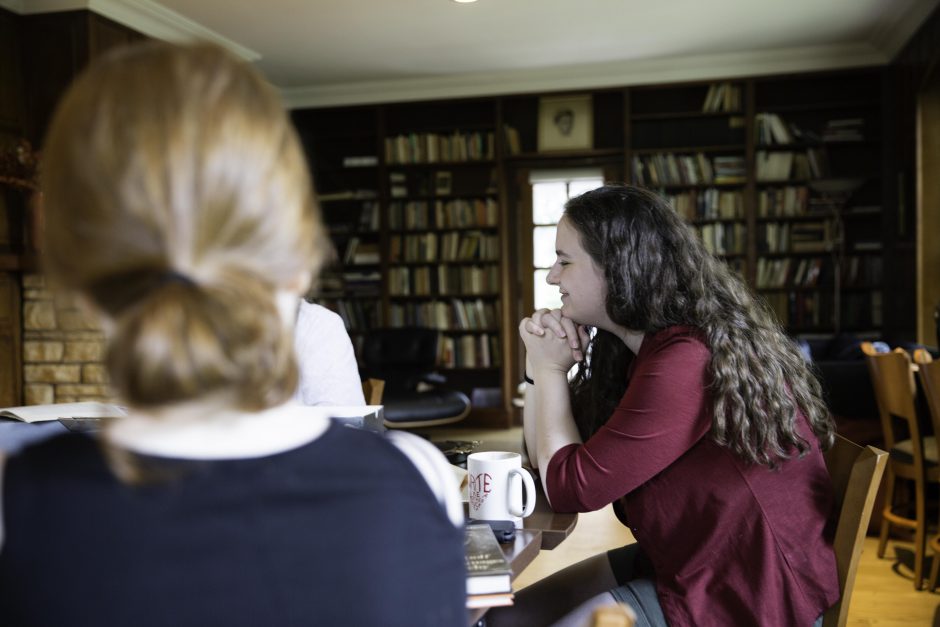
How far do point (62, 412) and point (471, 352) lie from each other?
17.6 ft

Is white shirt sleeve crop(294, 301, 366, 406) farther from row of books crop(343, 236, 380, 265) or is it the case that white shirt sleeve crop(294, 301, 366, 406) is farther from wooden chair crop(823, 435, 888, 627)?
row of books crop(343, 236, 380, 265)

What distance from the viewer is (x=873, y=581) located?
3.09 m

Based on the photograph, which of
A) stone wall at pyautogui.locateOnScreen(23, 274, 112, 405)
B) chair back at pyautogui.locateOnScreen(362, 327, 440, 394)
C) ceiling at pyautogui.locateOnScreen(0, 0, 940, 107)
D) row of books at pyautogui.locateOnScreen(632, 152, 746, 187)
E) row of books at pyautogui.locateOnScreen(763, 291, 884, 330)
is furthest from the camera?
row of books at pyautogui.locateOnScreen(632, 152, 746, 187)

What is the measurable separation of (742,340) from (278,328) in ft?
3.04

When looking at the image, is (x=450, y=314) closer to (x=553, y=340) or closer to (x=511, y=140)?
(x=511, y=140)

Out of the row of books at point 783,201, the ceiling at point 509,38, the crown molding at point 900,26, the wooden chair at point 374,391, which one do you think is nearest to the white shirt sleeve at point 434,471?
the wooden chair at point 374,391

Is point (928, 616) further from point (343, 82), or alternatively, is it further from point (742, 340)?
point (343, 82)

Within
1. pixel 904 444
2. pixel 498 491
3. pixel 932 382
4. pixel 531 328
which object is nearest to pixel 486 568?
pixel 498 491

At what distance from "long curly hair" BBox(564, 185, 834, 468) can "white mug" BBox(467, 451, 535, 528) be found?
12.7 inches

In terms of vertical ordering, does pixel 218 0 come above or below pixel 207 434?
above

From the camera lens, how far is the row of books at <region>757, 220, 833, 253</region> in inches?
244

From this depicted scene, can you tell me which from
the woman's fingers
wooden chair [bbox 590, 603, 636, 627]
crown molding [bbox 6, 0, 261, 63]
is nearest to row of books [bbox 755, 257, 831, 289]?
crown molding [bbox 6, 0, 261, 63]

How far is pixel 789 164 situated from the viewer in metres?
6.21

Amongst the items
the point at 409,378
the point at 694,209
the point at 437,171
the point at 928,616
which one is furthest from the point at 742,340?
the point at 437,171
